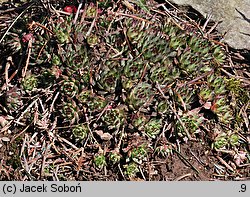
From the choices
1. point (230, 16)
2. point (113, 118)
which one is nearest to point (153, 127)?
point (113, 118)

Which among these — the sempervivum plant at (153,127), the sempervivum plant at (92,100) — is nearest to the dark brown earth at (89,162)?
the sempervivum plant at (153,127)

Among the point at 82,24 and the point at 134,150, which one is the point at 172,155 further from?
the point at 82,24

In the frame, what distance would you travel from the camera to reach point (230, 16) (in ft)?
14.7

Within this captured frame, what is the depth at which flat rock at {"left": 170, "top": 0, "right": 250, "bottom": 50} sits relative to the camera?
14.6 feet

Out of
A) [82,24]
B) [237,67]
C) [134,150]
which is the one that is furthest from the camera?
[237,67]

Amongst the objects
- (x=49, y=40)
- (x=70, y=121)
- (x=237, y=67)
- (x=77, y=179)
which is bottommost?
(x=77, y=179)

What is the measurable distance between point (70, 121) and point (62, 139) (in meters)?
0.15

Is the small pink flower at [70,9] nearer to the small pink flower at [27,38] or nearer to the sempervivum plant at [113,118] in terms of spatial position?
the small pink flower at [27,38]

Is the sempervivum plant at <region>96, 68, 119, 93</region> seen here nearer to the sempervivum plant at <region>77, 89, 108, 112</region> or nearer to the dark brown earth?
the sempervivum plant at <region>77, 89, 108, 112</region>

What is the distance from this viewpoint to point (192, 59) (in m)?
4.06

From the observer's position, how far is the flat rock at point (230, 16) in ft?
14.6

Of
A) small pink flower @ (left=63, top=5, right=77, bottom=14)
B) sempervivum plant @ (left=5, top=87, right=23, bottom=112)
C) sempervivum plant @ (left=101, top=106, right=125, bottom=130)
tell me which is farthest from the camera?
small pink flower @ (left=63, top=5, right=77, bottom=14)

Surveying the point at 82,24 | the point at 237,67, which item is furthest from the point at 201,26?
the point at 82,24

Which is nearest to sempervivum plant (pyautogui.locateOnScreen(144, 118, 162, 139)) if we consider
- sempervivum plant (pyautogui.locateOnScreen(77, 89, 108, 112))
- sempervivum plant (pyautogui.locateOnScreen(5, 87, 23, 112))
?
sempervivum plant (pyautogui.locateOnScreen(77, 89, 108, 112))
